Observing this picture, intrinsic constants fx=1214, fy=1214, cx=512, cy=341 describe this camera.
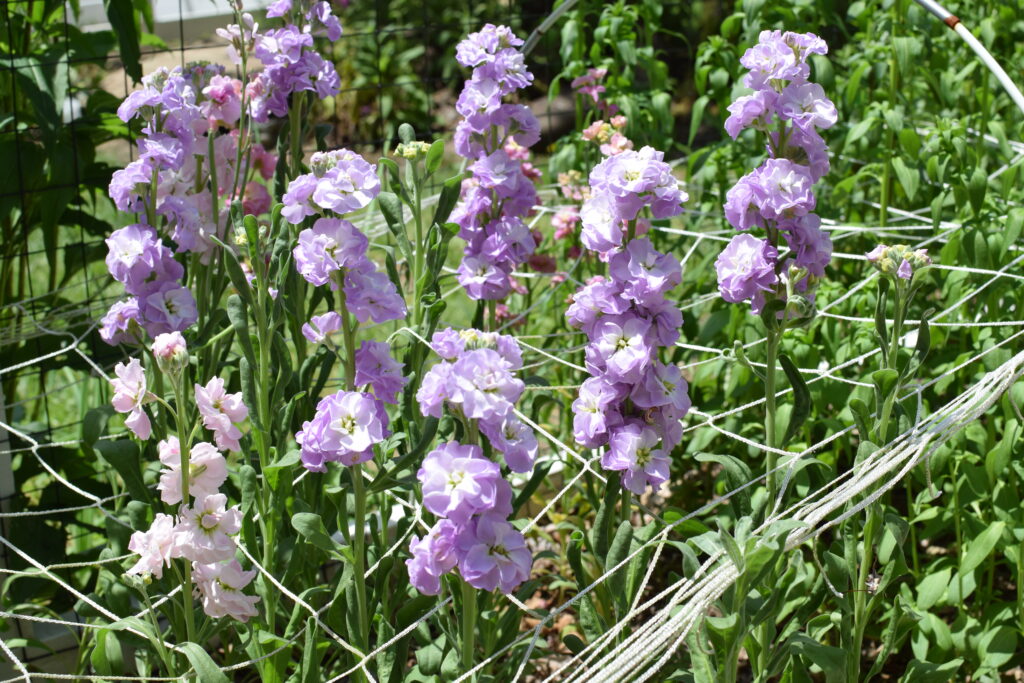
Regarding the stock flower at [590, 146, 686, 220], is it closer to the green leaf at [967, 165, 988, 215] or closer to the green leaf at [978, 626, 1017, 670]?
the green leaf at [967, 165, 988, 215]

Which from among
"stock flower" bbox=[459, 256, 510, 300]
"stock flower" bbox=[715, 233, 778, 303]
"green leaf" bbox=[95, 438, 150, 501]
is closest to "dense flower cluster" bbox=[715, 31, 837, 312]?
"stock flower" bbox=[715, 233, 778, 303]

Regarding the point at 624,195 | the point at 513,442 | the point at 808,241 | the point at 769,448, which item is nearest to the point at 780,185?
the point at 808,241

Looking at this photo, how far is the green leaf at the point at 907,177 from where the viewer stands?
7.61 feet

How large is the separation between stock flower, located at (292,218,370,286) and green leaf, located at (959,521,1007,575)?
3.54ft

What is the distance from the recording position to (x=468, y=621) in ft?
4.92

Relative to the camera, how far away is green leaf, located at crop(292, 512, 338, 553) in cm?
147

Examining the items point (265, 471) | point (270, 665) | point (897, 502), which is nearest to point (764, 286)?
point (265, 471)

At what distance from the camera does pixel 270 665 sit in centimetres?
169

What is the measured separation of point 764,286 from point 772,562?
34 centimetres

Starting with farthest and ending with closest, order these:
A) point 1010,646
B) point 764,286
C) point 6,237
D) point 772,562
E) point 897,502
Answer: point 897,502 → point 6,237 → point 1010,646 → point 764,286 → point 772,562

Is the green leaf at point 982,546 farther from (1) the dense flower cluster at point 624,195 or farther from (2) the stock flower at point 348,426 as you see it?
(2) the stock flower at point 348,426

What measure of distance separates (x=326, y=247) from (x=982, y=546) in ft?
3.68

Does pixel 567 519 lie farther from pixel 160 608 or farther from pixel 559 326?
pixel 160 608

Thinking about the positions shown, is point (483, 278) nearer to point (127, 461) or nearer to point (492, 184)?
point (492, 184)
